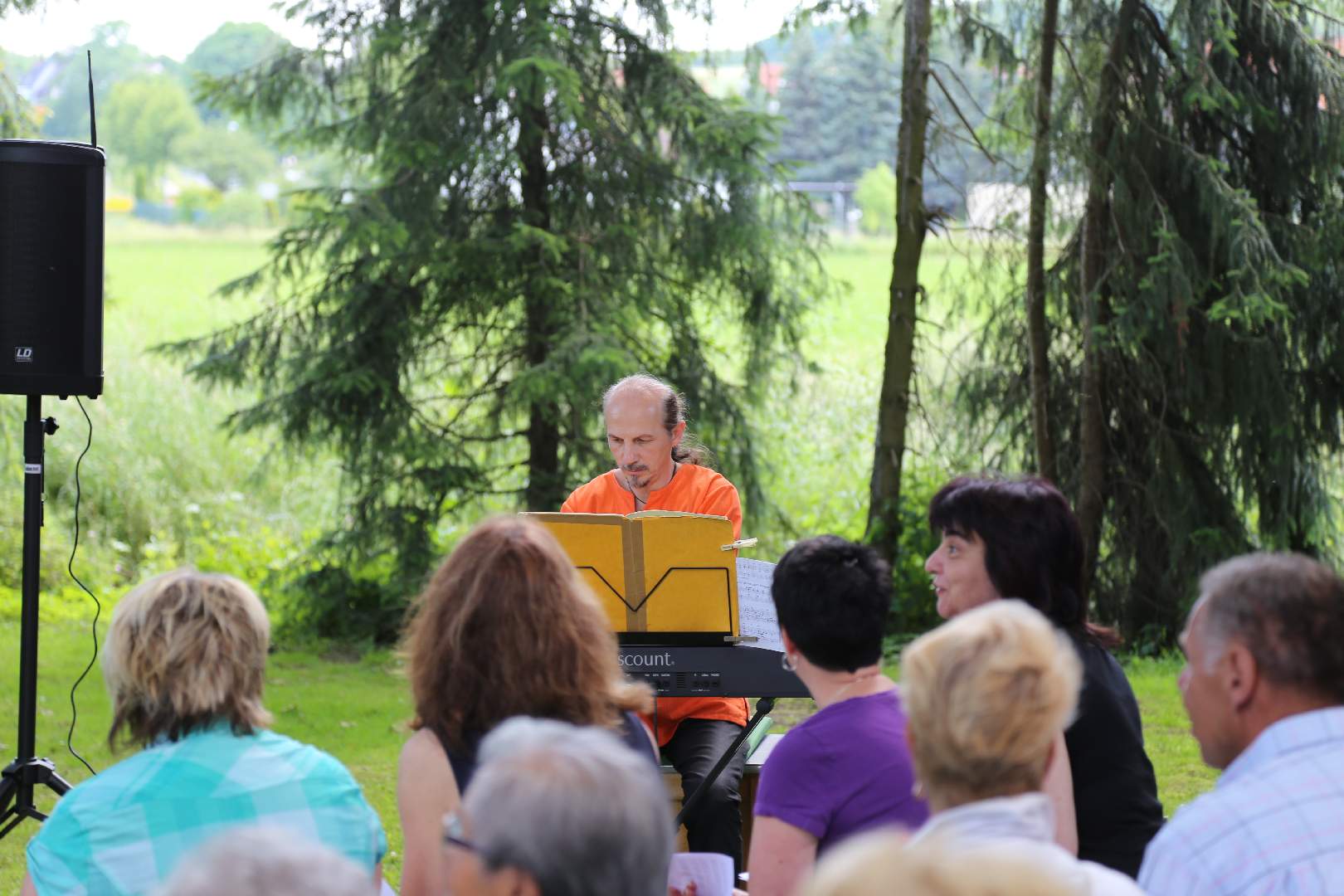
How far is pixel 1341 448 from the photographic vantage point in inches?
299

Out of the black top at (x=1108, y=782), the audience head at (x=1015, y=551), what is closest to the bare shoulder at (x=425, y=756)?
the audience head at (x=1015, y=551)

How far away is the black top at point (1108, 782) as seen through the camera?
266 cm

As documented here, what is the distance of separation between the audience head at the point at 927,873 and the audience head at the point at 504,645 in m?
1.07

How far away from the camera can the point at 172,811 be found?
2.18 metres

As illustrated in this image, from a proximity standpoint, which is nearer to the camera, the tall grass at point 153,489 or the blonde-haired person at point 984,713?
the blonde-haired person at point 984,713

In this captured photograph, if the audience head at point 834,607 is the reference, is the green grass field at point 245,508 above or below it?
below

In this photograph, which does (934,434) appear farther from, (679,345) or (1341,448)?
(1341,448)

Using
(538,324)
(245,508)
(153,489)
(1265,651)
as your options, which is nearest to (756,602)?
(1265,651)

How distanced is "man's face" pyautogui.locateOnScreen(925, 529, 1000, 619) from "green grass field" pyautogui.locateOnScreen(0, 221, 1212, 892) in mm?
2537

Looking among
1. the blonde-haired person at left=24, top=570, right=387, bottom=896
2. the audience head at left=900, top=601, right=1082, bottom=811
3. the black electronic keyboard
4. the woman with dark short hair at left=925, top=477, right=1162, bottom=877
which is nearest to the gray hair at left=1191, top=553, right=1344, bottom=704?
the audience head at left=900, top=601, right=1082, bottom=811

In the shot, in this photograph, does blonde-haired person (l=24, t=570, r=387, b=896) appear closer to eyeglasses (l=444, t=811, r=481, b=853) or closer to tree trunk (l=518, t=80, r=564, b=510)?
eyeglasses (l=444, t=811, r=481, b=853)

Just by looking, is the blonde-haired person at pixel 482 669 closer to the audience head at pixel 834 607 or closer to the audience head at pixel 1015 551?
the audience head at pixel 834 607

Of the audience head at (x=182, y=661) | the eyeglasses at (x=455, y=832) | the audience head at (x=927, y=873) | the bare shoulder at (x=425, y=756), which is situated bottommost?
the bare shoulder at (x=425, y=756)

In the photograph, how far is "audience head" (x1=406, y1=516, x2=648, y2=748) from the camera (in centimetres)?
231
